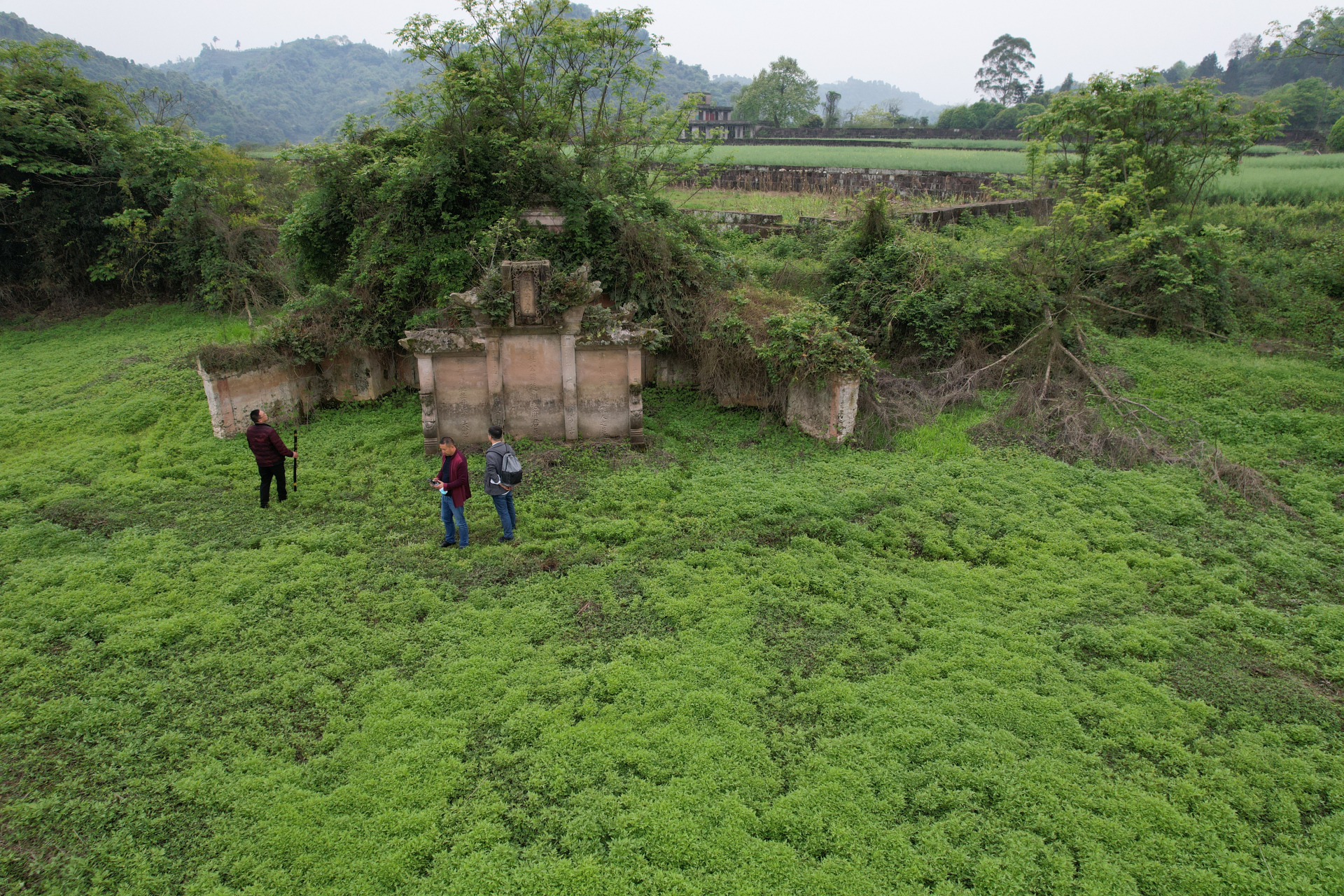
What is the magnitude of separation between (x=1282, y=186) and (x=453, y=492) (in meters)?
24.7

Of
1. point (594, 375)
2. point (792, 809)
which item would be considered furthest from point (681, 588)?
point (594, 375)

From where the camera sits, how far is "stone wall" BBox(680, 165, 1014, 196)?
23781 mm

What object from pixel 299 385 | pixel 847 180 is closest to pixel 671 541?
pixel 299 385

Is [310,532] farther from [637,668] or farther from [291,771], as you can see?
[637,668]

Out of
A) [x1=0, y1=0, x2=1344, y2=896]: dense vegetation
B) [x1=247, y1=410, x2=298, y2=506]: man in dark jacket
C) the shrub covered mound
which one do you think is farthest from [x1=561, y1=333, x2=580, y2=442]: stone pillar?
[x1=247, y1=410, x2=298, y2=506]: man in dark jacket

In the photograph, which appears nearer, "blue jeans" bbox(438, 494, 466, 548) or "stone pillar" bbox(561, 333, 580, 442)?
"blue jeans" bbox(438, 494, 466, 548)

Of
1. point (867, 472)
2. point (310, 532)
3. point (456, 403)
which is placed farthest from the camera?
point (456, 403)

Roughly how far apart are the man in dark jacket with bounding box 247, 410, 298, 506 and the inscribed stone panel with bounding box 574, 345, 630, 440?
14.0ft

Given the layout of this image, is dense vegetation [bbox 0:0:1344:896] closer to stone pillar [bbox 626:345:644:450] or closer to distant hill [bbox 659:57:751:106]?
stone pillar [bbox 626:345:644:450]

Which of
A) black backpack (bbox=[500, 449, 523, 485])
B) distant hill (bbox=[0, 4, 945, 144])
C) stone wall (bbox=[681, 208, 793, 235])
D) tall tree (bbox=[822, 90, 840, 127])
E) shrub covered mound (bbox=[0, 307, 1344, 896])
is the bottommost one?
shrub covered mound (bbox=[0, 307, 1344, 896])

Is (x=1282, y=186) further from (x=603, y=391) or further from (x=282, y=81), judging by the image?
(x=282, y=81)

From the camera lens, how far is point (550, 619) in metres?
6.88

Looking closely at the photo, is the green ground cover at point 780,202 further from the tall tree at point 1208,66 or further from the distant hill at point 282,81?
the tall tree at point 1208,66

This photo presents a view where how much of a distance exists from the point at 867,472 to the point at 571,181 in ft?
25.3
